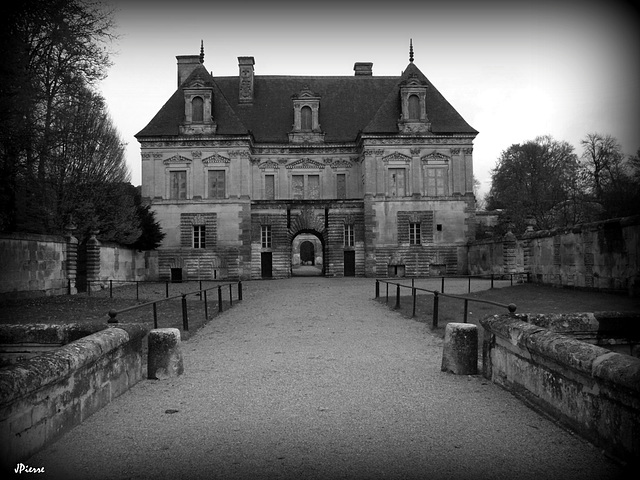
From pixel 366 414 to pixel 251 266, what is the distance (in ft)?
94.4

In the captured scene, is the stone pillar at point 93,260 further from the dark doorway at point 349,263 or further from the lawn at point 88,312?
the dark doorway at point 349,263

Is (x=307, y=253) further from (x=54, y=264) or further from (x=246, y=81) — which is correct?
(x=54, y=264)

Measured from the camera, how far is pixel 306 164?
119 ft

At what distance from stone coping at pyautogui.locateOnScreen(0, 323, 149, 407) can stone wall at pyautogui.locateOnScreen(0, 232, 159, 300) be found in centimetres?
1122

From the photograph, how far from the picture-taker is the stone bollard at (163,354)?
6.55 m

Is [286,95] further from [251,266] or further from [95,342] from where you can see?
→ [95,342]

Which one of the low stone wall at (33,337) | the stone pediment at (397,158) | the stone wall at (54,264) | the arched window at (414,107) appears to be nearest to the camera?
the low stone wall at (33,337)

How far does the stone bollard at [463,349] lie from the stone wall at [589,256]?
832cm

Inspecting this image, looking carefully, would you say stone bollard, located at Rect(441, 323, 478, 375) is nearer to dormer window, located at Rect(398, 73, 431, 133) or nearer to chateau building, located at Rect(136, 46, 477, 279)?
chateau building, located at Rect(136, 46, 477, 279)

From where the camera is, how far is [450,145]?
111ft

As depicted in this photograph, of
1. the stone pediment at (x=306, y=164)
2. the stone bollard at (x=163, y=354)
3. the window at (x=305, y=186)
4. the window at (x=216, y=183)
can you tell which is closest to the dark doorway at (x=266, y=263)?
the window at (x=216, y=183)

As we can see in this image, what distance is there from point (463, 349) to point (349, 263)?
1087 inches

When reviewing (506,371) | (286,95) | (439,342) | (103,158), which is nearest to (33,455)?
(506,371)

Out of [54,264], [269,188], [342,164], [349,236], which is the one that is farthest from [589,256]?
[269,188]
